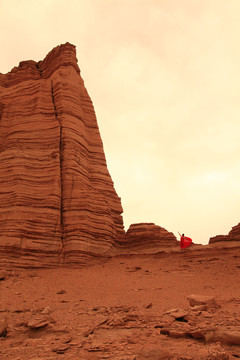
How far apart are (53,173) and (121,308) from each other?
11.3 metres

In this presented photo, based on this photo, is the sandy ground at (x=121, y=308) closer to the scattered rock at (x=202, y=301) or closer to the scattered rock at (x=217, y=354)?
the scattered rock at (x=217, y=354)

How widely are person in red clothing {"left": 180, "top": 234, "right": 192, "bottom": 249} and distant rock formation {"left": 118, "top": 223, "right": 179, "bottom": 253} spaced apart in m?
0.96

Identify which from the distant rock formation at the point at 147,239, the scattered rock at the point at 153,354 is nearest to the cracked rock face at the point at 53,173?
the distant rock formation at the point at 147,239

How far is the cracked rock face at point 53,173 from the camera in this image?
604 inches

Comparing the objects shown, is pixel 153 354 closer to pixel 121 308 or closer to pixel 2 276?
pixel 121 308

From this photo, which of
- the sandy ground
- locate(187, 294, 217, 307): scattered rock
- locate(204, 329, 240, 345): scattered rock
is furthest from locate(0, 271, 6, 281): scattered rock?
locate(204, 329, 240, 345): scattered rock

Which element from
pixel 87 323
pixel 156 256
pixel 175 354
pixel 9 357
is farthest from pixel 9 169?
pixel 175 354

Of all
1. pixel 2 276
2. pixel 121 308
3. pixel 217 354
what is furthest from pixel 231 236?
pixel 217 354

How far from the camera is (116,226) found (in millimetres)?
19172

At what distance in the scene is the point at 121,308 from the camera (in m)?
7.96

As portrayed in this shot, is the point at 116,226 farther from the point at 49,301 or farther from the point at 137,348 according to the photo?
the point at 137,348

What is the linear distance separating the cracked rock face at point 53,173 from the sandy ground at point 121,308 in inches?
56.1


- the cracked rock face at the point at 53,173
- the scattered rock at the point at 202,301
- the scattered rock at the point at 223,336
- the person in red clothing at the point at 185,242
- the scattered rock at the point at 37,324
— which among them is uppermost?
the cracked rock face at the point at 53,173

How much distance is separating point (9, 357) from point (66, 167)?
1414cm
